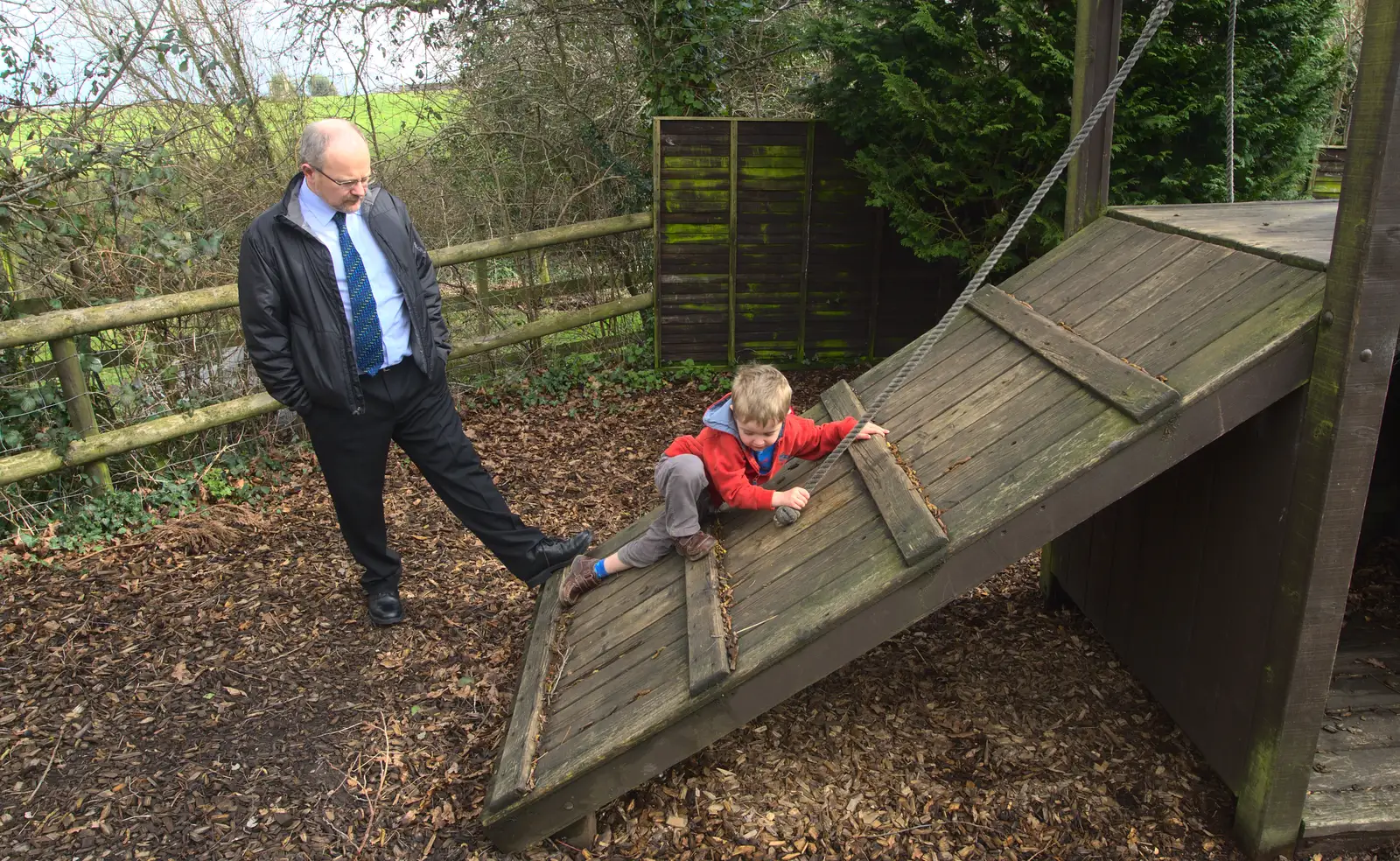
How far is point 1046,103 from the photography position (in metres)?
5.72

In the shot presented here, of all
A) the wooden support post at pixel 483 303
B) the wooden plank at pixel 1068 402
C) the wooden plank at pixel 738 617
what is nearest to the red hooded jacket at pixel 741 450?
the wooden plank at pixel 738 617

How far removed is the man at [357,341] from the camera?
A: 3354mm

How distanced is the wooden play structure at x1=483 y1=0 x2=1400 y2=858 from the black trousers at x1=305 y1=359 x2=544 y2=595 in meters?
0.58

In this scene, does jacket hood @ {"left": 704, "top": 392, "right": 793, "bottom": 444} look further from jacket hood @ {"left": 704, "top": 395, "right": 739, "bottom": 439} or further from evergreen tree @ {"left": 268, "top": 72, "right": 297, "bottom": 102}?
evergreen tree @ {"left": 268, "top": 72, "right": 297, "bottom": 102}

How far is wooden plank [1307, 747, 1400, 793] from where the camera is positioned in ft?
9.59

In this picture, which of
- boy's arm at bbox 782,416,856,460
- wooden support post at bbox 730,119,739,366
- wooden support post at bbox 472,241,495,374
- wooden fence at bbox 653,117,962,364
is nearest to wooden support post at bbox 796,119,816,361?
wooden fence at bbox 653,117,962,364

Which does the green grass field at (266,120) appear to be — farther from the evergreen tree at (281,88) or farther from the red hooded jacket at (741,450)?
the red hooded jacket at (741,450)

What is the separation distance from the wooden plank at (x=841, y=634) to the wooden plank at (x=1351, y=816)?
4.18 feet

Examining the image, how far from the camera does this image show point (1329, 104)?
585 centimetres

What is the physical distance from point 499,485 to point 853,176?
13.6 feet

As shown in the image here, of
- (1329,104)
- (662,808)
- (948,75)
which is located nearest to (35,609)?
(662,808)

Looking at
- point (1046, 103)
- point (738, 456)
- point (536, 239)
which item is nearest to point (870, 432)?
point (738, 456)

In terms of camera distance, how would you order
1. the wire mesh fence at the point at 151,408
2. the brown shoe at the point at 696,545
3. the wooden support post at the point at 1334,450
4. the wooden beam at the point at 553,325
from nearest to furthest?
the wooden support post at the point at 1334,450
the brown shoe at the point at 696,545
the wire mesh fence at the point at 151,408
the wooden beam at the point at 553,325

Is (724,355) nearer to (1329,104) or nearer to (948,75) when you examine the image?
(948,75)
